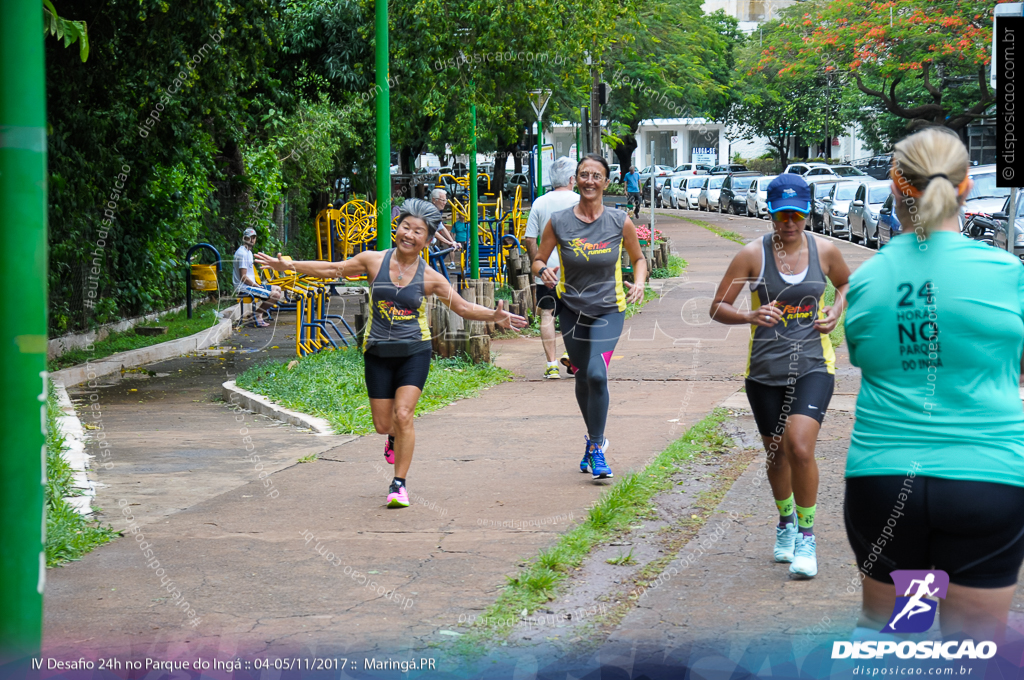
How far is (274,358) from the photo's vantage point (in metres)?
14.3

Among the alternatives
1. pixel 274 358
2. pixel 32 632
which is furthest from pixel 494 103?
pixel 32 632

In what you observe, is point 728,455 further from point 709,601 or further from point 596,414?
point 709,601

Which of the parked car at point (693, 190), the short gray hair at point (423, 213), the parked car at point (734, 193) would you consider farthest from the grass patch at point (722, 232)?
the short gray hair at point (423, 213)

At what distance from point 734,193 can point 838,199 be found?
12643mm

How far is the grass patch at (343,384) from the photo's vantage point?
9492 mm

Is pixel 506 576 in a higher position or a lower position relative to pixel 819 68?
lower

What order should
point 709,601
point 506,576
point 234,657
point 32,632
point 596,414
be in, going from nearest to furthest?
point 32,632 < point 234,657 < point 709,601 < point 506,576 < point 596,414

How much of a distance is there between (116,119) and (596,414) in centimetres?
890

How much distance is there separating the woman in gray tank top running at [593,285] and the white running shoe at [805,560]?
6.52 feet

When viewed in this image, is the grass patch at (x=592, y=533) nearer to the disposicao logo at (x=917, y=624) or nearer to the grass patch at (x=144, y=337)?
the disposicao logo at (x=917, y=624)

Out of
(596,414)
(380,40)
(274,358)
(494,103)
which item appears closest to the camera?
(596,414)

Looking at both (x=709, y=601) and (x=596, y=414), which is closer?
(x=709, y=601)

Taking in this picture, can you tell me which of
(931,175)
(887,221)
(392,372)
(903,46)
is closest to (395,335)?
(392,372)

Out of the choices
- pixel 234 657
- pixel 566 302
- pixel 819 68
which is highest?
pixel 819 68
